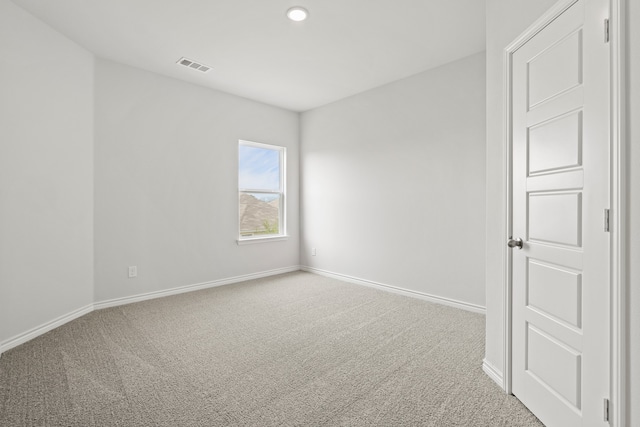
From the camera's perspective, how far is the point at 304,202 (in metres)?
5.31

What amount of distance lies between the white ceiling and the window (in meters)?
1.18

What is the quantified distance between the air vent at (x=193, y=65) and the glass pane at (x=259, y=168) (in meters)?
1.25

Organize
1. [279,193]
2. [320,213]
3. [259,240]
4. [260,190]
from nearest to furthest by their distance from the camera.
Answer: [259,240], [260,190], [320,213], [279,193]

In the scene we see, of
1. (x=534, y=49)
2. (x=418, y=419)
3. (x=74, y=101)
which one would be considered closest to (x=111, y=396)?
(x=418, y=419)

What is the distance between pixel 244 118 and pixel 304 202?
1.66m

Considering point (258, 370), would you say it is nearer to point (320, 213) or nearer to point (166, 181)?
point (166, 181)

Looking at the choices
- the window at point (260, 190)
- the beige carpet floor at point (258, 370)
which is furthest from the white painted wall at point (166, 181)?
the beige carpet floor at point (258, 370)

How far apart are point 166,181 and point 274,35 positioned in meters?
2.18

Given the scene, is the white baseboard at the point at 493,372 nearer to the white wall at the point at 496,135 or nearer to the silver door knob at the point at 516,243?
the white wall at the point at 496,135

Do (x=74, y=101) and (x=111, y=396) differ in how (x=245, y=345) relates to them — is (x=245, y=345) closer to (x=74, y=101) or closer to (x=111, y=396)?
(x=111, y=396)

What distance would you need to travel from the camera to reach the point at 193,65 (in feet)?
11.6

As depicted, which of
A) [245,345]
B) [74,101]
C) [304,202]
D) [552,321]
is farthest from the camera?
[304,202]

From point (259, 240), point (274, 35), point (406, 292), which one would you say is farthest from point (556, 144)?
point (259, 240)

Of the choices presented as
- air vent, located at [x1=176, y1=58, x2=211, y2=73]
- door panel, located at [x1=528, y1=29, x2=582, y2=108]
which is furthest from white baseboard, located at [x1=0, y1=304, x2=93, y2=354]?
door panel, located at [x1=528, y1=29, x2=582, y2=108]
